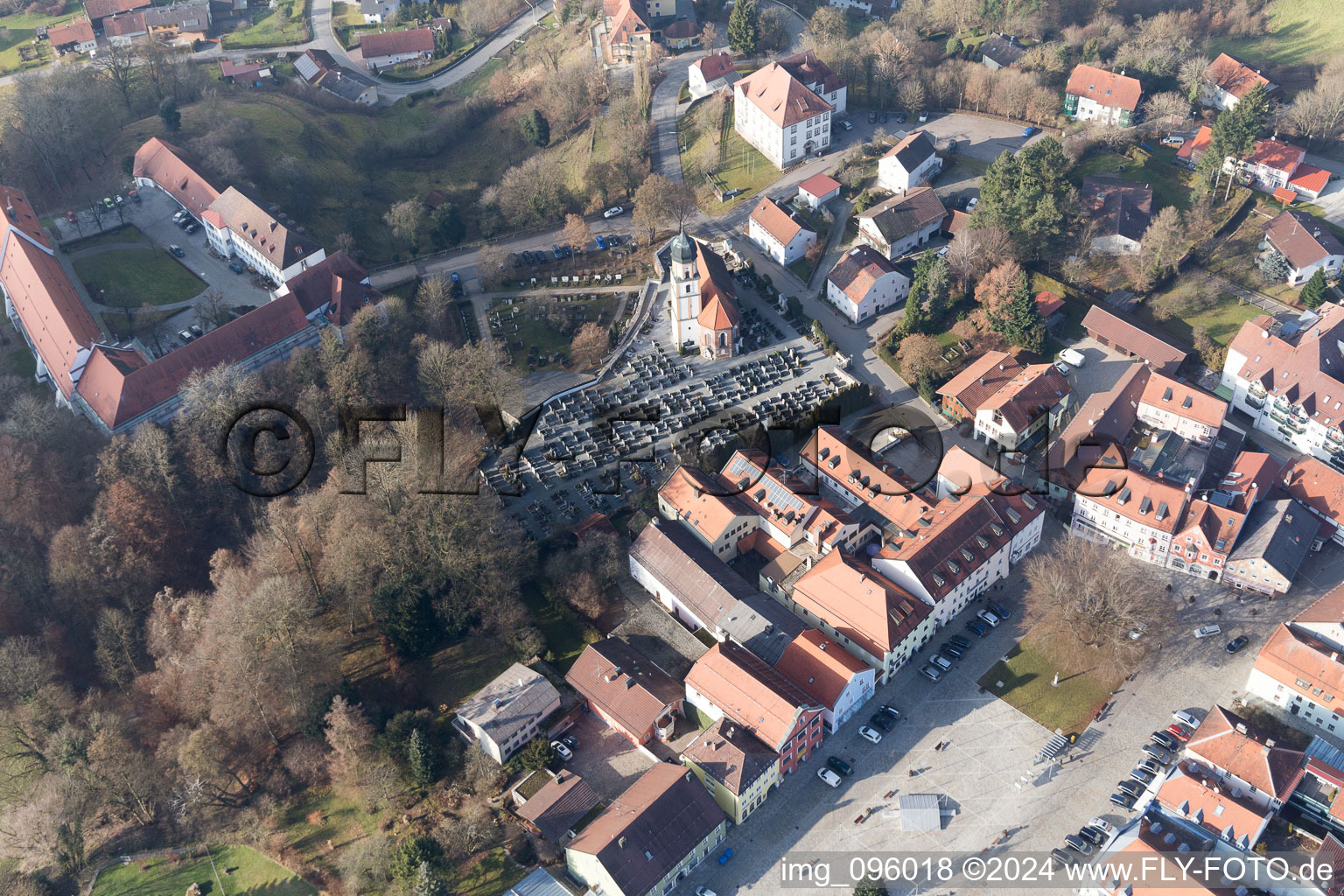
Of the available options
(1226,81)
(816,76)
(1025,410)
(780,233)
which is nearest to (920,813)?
(1025,410)

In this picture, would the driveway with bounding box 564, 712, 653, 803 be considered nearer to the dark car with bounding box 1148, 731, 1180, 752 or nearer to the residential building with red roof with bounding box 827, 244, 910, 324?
the dark car with bounding box 1148, 731, 1180, 752

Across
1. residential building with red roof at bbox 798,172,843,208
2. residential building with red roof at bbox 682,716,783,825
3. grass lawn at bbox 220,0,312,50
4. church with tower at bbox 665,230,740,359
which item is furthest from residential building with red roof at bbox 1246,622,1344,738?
grass lawn at bbox 220,0,312,50

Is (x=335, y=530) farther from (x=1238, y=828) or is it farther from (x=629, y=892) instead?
(x=1238, y=828)

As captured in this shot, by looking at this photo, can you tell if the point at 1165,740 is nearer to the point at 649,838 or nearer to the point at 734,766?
the point at 734,766

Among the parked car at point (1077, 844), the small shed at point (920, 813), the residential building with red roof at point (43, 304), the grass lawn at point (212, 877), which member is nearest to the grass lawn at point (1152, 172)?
the parked car at point (1077, 844)

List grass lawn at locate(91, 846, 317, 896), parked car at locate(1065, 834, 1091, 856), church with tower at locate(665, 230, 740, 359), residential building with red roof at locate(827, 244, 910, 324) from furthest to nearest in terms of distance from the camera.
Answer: residential building with red roof at locate(827, 244, 910, 324)
church with tower at locate(665, 230, 740, 359)
grass lawn at locate(91, 846, 317, 896)
parked car at locate(1065, 834, 1091, 856)

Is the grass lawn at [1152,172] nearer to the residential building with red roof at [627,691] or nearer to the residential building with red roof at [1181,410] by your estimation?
the residential building with red roof at [1181,410]
